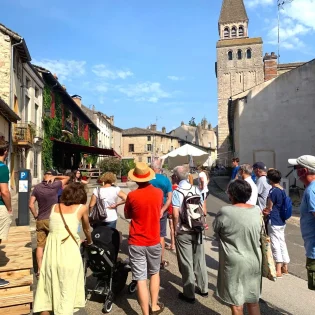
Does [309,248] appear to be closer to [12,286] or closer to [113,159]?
[12,286]

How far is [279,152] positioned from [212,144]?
57904mm

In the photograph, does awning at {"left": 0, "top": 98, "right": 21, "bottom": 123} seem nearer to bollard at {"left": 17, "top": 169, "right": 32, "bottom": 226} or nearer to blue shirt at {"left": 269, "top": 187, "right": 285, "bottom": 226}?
bollard at {"left": 17, "top": 169, "right": 32, "bottom": 226}

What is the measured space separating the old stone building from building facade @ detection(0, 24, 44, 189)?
3568cm

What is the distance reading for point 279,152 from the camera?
18.8 meters

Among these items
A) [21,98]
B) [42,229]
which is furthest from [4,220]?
[21,98]

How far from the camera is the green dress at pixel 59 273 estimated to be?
2.88m

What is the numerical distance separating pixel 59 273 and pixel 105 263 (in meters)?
0.80

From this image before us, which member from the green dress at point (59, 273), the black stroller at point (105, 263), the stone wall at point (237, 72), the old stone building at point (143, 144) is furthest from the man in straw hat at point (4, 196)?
the stone wall at point (237, 72)

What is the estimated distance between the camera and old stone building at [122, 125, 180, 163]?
5588cm

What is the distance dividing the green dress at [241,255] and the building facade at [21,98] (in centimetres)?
1494

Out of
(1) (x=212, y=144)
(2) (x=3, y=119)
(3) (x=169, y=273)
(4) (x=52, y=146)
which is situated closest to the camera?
(3) (x=169, y=273)

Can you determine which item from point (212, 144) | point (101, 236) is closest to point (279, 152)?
point (101, 236)

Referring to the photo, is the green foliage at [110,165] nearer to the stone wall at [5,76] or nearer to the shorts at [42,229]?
the stone wall at [5,76]

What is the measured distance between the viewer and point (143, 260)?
3344mm
